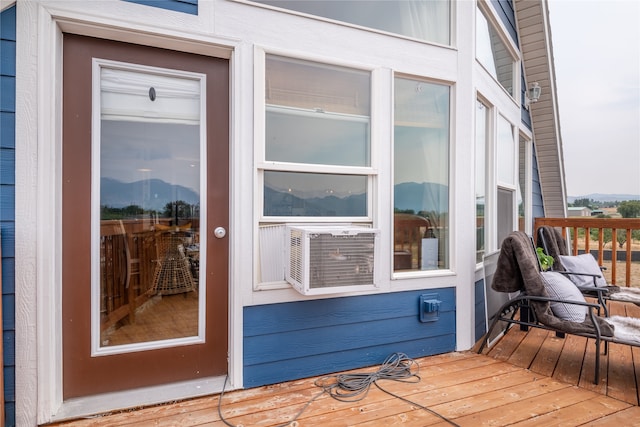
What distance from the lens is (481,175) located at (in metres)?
3.17

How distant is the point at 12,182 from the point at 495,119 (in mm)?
3685

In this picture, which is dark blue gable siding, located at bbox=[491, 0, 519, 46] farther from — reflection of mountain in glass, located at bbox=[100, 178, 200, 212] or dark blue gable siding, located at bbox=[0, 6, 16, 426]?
dark blue gable siding, located at bbox=[0, 6, 16, 426]

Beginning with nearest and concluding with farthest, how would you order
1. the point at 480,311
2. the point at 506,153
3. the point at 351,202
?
the point at 351,202, the point at 480,311, the point at 506,153

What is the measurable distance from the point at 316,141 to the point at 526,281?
72.6 inches

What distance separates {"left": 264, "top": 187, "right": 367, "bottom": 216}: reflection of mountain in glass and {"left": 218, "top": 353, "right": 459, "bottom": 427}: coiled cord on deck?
1076 millimetres

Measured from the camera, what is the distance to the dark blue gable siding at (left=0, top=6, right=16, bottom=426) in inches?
66.4

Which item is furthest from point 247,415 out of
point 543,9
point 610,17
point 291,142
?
point 610,17

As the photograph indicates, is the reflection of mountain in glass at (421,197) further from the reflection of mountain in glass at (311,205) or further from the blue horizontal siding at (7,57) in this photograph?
the blue horizontal siding at (7,57)

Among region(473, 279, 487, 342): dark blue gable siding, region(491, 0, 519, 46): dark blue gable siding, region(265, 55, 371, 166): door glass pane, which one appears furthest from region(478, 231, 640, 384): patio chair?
region(491, 0, 519, 46): dark blue gable siding

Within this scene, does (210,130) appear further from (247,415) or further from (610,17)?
(610,17)

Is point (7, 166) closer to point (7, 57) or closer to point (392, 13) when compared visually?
point (7, 57)

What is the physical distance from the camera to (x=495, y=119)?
3350mm

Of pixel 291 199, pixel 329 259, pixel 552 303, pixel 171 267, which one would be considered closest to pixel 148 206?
pixel 171 267

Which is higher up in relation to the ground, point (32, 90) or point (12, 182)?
point (32, 90)
